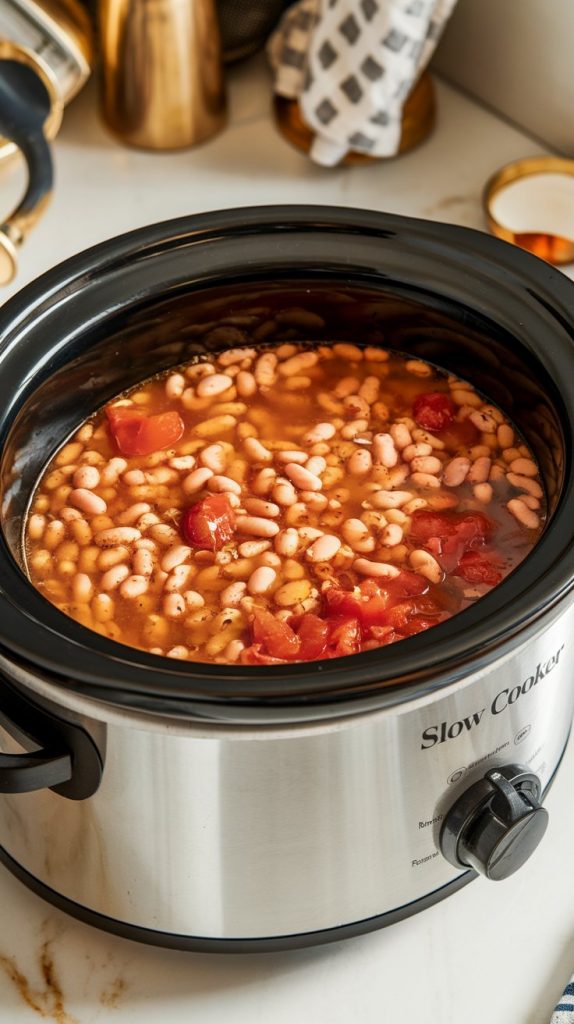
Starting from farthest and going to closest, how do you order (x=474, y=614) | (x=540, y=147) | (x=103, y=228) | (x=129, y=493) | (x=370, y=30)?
(x=540, y=147)
(x=103, y=228)
(x=370, y=30)
(x=129, y=493)
(x=474, y=614)

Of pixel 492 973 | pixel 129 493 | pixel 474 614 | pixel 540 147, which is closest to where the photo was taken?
pixel 474 614

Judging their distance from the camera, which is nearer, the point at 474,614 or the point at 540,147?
the point at 474,614

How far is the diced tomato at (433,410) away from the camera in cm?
138

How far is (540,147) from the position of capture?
2.06 m

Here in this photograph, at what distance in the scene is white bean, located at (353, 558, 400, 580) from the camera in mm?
1191

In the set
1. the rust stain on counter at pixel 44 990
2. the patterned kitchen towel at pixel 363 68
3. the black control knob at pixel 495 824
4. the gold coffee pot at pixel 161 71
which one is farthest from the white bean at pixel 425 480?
the gold coffee pot at pixel 161 71

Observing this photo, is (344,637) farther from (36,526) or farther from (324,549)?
(36,526)

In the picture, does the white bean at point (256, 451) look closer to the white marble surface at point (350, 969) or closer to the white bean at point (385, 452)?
the white bean at point (385, 452)

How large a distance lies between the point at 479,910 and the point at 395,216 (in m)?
0.69

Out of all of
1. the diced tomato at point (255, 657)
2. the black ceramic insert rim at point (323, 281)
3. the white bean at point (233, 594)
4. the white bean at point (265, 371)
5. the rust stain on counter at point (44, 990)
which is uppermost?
the black ceramic insert rim at point (323, 281)

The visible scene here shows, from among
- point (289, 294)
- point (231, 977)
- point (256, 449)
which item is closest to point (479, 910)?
point (231, 977)

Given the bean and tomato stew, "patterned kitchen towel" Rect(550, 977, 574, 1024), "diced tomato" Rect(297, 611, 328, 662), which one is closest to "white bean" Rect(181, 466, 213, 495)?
the bean and tomato stew

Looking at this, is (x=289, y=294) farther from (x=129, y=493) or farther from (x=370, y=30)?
(x=370, y=30)

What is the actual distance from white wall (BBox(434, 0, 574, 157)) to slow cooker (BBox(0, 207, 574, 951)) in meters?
0.79
